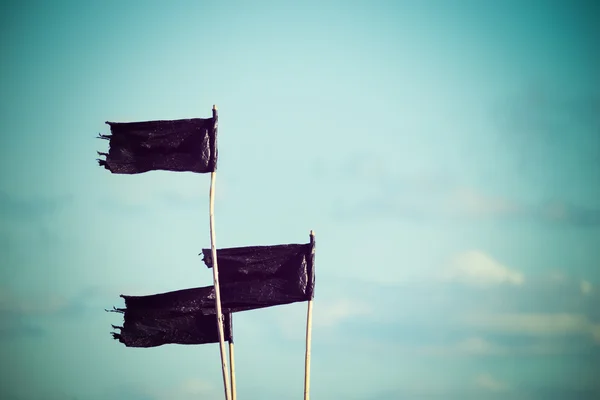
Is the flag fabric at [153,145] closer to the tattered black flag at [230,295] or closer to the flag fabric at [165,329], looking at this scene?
the tattered black flag at [230,295]

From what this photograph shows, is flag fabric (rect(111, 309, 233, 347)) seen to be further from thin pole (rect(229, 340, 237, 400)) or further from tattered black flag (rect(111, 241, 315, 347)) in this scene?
thin pole (rect(229, 340, 237, 400))

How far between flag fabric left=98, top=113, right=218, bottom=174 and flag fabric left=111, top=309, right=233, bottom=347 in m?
4.09

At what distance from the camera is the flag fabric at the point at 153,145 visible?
26016 millimetres

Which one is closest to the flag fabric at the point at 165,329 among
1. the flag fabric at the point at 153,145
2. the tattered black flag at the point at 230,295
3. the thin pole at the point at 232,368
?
the tattered black flag at the point at 230,295

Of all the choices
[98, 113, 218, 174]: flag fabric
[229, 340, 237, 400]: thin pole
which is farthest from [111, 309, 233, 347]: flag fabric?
[98, 113, 218, 174]: flag fabric

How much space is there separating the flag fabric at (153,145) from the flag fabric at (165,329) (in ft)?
13.4

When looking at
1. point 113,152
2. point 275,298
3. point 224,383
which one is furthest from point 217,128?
point 224,383

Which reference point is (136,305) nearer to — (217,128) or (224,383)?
(224,383)

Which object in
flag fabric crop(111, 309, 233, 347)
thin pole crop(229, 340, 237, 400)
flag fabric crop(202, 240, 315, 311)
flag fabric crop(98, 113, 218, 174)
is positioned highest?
flag fabric crop(98, 113, 218, 174)

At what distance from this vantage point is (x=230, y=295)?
85.0ft

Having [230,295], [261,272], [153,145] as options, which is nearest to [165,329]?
[230,295]

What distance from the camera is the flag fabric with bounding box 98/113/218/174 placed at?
2602cm

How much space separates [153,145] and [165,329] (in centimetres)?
516

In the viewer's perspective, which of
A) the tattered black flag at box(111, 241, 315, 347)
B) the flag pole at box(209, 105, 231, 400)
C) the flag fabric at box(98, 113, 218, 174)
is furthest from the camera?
the flag fabric at box(98, 113, 218, 174)
